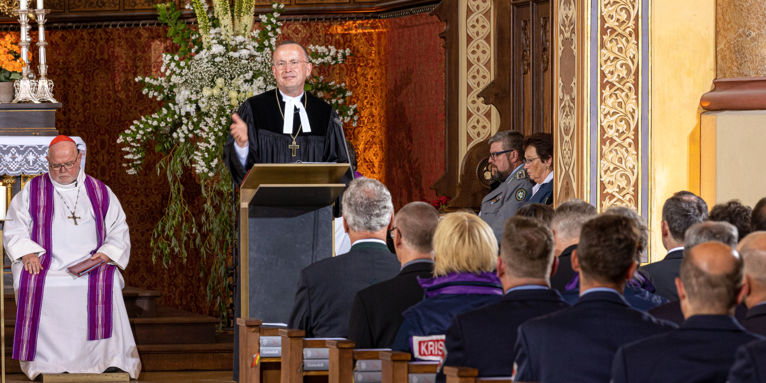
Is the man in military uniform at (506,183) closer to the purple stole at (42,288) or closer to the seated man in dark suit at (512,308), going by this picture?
the purple stole at (42,288)

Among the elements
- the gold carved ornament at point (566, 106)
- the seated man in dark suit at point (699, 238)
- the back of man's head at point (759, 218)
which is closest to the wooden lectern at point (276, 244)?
the gold carved ornament at point (566, 106)

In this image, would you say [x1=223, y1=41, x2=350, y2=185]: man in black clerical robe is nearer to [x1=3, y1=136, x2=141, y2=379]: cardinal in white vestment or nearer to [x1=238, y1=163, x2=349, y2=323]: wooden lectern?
[x1=238, y1=163, x2=349, y2=323]: wooden lectern

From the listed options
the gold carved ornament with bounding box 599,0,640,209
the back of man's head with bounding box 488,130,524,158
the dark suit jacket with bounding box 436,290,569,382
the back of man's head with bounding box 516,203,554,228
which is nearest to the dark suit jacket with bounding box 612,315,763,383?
the dark suit jacket with bounding box 436,290,569,382

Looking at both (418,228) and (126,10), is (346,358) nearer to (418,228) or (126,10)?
(418,228)

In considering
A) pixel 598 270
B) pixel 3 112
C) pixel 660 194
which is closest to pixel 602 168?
pixel 660 194

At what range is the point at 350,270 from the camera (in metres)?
3.72

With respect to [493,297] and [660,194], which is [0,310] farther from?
[660,194]

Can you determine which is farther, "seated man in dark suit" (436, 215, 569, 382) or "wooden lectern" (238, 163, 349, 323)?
"wooden lectern" (238, 163, 349, 323)

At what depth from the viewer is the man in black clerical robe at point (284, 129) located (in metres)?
5.41

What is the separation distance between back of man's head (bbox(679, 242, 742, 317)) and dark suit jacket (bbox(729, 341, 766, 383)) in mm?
188

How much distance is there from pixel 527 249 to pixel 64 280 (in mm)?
4564

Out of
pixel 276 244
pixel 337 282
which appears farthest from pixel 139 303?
pixel 337 282

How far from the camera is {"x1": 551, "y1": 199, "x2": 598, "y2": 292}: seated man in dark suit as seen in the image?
3.54 metres

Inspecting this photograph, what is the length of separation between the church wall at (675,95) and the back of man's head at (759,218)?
1.62m
